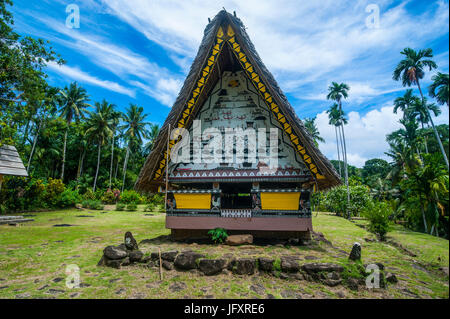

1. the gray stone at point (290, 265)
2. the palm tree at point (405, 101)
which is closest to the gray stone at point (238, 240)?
the gray stone at point (290, 265)

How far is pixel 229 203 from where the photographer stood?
10.4 m

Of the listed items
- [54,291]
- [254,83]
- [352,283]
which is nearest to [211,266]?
[352,283]

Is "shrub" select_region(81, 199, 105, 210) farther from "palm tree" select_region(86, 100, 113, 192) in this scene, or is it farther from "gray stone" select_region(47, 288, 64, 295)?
"gray stone" select_region(47, 288, 64, 295)

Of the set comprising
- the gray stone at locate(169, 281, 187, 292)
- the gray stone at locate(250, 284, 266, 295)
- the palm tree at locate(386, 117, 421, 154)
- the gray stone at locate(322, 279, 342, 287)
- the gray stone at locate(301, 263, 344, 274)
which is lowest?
the gray stone at locate(169, 281, 187, 292)

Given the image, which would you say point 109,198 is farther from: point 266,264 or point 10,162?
point 266,264

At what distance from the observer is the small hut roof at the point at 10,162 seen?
11799 mm

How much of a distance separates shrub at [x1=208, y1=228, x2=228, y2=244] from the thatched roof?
2496 millimetres

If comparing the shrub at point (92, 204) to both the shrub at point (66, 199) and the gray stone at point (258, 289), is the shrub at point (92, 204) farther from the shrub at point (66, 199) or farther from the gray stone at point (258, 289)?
the gray stone at point (258, 289)

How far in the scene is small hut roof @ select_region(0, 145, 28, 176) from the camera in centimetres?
1180

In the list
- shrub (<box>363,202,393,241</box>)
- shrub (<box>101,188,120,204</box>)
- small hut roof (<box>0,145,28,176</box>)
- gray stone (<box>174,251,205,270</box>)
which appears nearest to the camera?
gray stone (<box>174,251,205,270</box>)

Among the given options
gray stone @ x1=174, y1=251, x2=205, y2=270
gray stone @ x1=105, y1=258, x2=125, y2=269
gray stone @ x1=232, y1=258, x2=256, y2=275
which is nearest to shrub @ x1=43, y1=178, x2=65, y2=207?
gray stone @ x1=105, y1=258, x2=125, y2=269
